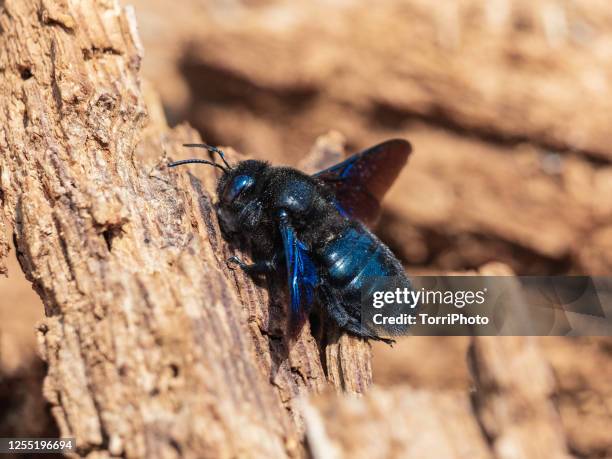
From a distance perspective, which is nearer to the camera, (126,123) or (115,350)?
(115,350)

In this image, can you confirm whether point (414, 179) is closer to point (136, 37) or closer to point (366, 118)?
point (366, 118)

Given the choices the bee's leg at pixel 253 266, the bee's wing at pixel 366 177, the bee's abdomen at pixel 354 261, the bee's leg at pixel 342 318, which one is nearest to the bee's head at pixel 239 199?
the bee's leg at pixel 253 266

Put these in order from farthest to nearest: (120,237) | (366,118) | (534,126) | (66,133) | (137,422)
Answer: (366,118) < (534,126) < (66,133) < (120,237) < (137,422)

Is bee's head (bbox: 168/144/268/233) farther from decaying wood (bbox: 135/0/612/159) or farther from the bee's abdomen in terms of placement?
decaying wood (bbox: 135/0/612/159)

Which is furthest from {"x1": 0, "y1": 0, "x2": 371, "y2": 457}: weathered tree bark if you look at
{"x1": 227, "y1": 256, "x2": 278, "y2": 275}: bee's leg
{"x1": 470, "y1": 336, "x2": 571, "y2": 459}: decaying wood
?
{"x1": 470, "y1": 336, "x2": 571, "y2": 459}: decaying wood

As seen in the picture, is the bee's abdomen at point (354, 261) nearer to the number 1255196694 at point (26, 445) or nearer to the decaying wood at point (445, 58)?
the number 1255196694 at point (26, 445)

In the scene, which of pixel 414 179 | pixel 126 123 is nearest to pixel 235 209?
pixel 126 123

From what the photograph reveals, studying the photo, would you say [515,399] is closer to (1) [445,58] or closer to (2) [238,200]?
(2) [238,200]

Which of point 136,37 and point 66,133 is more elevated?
point 136,37
